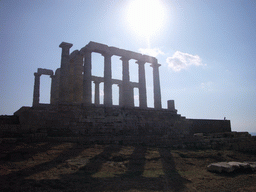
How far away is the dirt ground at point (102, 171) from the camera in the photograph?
652cm

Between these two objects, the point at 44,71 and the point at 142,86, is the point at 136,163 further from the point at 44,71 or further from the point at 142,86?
the point at 44,71

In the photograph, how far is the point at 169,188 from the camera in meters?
6.89

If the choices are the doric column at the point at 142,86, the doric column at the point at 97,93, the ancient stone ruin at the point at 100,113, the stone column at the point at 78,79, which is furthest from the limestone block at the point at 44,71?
the doric column at the point at 142,86

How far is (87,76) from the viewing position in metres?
19.9

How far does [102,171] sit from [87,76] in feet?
43.1

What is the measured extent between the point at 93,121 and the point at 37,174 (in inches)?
345

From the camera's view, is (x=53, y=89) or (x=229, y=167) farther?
(x=53, y=89)

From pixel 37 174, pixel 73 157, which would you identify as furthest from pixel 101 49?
pixel 37 174

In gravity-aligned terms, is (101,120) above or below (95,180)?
above

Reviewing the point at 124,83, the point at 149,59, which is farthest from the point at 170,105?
the point at 149,59

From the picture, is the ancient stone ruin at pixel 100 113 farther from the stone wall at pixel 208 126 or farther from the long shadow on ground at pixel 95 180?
the long shadow on ground at pixel 95 180

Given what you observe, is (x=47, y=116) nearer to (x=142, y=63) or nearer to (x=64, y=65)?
(x=64, y=65)

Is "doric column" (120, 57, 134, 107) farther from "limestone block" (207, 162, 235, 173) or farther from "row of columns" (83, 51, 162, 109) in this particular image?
"limestone block" (207, 162, 235, 173)

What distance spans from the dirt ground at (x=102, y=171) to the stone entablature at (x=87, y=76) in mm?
8158
